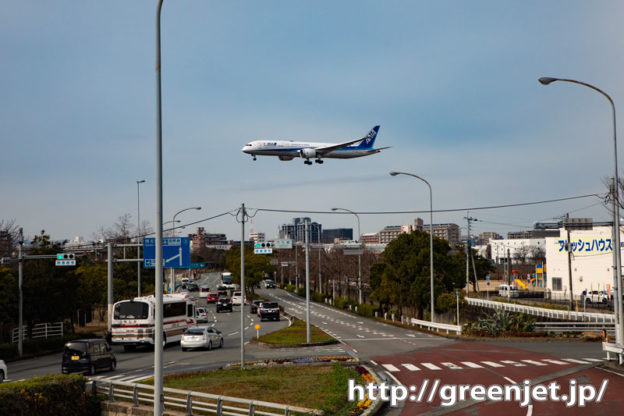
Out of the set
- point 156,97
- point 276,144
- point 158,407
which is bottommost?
point 158,407

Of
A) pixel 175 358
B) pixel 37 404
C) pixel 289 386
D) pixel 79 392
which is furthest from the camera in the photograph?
pixel 175 358

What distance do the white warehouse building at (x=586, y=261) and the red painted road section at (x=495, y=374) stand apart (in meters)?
39.9

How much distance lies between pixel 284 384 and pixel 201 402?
19.6 feet

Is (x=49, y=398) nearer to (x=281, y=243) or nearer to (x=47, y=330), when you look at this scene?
(x=281, y=243)

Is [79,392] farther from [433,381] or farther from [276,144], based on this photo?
[276,144]

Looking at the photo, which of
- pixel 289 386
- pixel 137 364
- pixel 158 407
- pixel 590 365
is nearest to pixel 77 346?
pixel 137 364

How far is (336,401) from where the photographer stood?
740 inches

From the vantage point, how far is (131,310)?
38812 millimetres

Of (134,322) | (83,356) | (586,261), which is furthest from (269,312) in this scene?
(83,356)

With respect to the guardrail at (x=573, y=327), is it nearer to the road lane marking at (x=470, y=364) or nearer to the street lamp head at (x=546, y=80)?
the road lane marking at (x=470, y=364)

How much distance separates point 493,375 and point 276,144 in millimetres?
27150

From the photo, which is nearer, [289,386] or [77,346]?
[289,386]

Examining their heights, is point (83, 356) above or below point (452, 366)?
above

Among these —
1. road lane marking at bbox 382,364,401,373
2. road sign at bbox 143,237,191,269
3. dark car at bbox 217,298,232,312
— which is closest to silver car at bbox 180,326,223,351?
road sign at bbox 143,237,191,269
